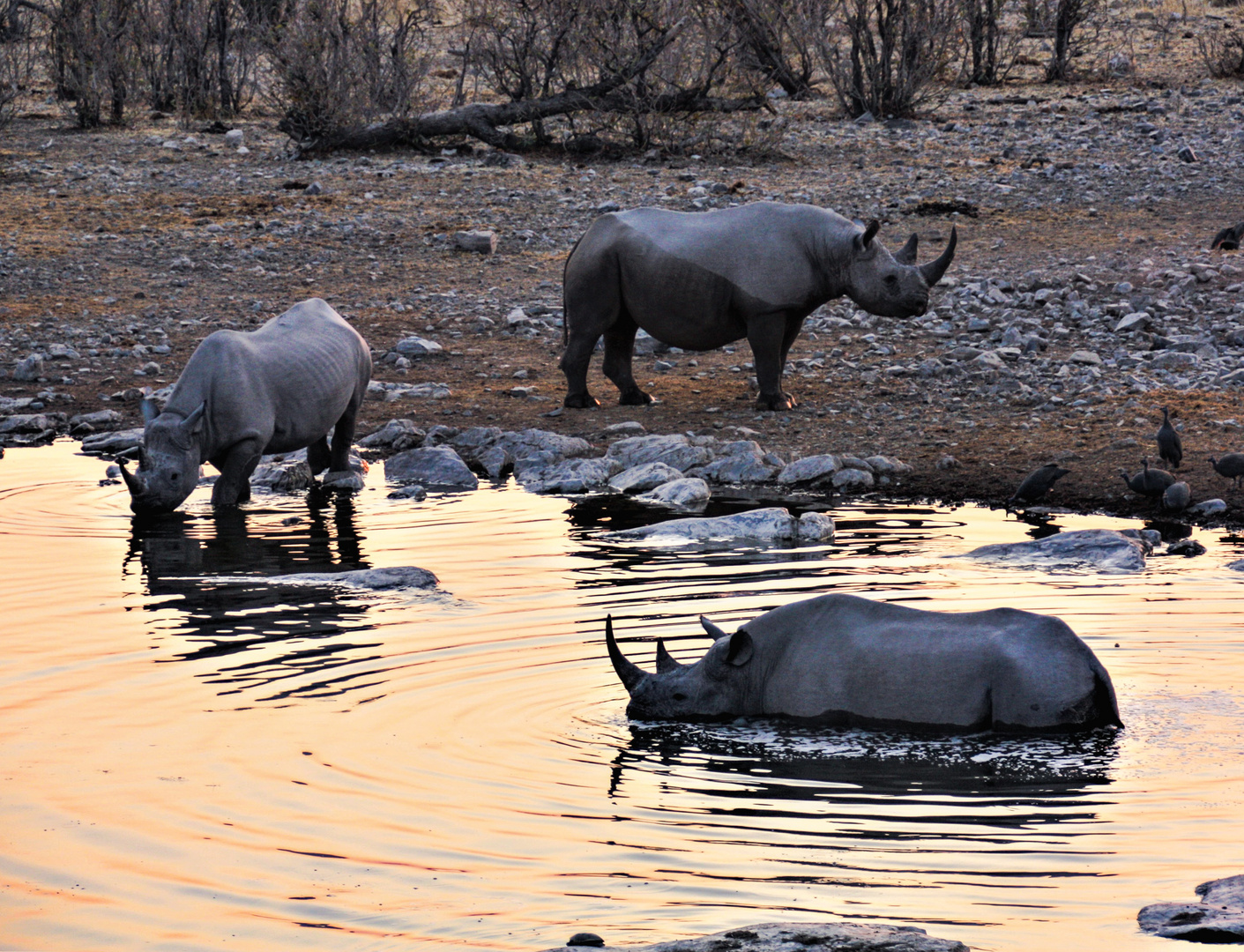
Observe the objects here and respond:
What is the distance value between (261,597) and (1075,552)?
13.1 feet

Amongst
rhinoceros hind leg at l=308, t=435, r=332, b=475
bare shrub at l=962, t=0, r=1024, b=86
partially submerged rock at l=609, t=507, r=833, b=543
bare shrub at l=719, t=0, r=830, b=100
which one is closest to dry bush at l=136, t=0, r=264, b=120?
bare shrub at l=719, t=0, r=830, b=100

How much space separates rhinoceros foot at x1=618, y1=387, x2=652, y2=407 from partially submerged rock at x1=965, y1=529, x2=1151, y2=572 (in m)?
4.47

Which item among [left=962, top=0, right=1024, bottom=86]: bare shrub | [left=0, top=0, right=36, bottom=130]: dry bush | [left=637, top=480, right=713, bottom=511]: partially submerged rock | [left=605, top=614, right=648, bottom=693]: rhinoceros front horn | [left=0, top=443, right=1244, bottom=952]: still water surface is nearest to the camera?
[left=0, top=443, right=1244, bottom=952]: still water surface

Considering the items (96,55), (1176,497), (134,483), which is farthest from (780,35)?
(134,483)

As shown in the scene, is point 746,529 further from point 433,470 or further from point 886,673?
point 886,673

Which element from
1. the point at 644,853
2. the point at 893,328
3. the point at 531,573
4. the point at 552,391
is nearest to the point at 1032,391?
the point at 893,328

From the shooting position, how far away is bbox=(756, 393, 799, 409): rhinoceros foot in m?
12.1

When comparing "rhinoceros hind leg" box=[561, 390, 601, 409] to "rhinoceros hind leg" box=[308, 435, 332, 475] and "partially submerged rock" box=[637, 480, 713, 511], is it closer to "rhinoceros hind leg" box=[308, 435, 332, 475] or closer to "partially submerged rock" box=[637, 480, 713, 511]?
"rhinoceros hind leg" box=[308, 435, 332, 475]

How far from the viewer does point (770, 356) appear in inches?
472

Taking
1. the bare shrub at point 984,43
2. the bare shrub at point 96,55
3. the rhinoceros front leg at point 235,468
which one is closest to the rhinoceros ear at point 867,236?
the rhinoceros front leg at point 235,468

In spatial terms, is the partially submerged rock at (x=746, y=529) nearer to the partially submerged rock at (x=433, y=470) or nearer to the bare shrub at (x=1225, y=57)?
the partially submerged rock at (x=433, y=470)

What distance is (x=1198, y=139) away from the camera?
19500 mm

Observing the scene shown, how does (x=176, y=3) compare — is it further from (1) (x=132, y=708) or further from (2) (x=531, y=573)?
(1) (x=132, y=708)

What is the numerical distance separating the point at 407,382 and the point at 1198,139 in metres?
10.7
